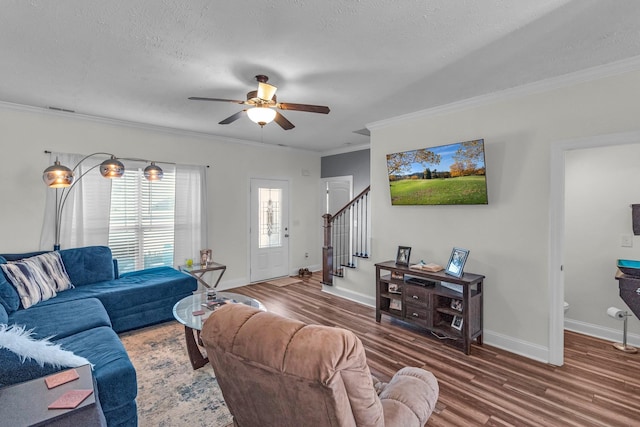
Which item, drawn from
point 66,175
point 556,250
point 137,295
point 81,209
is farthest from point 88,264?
point 556,250

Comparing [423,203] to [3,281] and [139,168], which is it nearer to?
[139,168]

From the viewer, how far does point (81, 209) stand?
159 inches

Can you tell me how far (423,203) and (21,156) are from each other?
4.98m

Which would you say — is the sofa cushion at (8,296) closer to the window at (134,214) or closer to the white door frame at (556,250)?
the window at (134,214)

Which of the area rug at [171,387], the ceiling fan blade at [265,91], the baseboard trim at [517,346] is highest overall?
the ceiling fan blade at [265,91]

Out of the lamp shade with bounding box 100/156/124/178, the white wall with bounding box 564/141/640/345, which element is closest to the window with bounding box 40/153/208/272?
the lamp shade with bounding box 100/156/124/178

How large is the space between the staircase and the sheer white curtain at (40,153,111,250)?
10.6ft

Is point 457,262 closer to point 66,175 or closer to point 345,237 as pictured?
point 345,237

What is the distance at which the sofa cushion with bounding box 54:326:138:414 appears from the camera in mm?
1871

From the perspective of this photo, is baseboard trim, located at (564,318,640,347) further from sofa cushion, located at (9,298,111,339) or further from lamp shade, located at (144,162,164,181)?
lamp shade, located at (144,162,164,181)

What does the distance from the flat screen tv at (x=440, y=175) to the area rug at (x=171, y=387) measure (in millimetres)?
2996

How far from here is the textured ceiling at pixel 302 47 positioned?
6.18 feet

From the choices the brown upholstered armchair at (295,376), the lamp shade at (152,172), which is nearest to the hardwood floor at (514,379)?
the brown upholstered armchair at (295,376)

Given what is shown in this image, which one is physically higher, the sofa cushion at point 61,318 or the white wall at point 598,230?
the white wall at point 598,230
